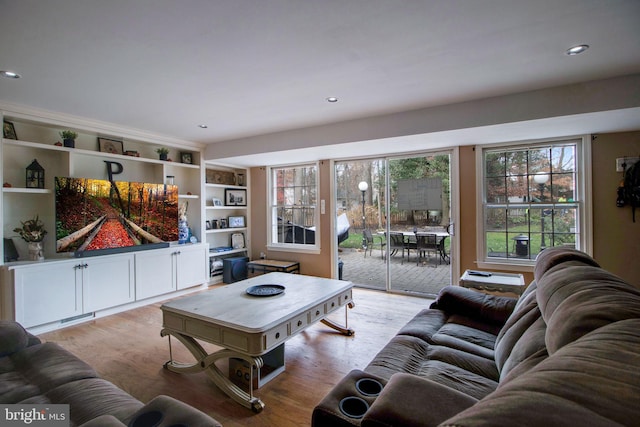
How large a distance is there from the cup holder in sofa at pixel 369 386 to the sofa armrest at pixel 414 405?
242 mm

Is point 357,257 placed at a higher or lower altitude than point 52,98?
lower

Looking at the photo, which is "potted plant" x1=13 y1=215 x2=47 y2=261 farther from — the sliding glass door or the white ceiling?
the sliding glass door

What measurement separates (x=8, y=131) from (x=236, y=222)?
3281 mm

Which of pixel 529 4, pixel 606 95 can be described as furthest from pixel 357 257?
pixel 529 4

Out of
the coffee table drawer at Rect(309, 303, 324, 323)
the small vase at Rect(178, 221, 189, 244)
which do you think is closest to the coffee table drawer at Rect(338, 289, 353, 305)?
the coffee table drawer at Rect(309, 303, 324, 323)

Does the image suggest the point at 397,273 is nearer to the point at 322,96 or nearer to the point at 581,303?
the point at 322,96

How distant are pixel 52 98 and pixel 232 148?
221 centimetres

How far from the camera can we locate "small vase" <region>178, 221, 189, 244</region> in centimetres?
482

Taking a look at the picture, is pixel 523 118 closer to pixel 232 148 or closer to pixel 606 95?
pixel 606 95

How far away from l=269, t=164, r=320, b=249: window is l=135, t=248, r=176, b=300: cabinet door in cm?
190

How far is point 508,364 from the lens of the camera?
1.33 meters

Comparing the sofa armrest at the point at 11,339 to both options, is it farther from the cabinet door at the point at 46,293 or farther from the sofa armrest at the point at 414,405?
the sofa armrest at the point at 414,405

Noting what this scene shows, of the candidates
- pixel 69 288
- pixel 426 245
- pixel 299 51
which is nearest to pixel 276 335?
pixel 299 51

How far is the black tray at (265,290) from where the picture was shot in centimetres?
266
